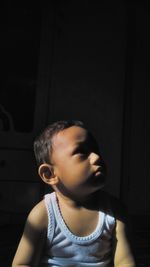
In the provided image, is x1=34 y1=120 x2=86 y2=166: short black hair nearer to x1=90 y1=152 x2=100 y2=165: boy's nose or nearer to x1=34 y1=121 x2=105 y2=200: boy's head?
x1=34 y1=121 x2=105 y2=200: boy's head

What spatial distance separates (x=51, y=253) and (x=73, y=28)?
3.17m

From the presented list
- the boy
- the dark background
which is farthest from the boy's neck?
the dark background

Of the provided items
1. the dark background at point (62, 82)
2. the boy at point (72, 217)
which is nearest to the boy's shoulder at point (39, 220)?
the boy at point (72, 217)

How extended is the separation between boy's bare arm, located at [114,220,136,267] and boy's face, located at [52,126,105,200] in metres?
0.13

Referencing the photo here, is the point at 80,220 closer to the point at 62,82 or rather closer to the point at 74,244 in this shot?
the point at 74,244

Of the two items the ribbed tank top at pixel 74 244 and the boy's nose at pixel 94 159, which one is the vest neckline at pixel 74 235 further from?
the boy's nose at pixel 94 159

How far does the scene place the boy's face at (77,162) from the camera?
1.11 metres

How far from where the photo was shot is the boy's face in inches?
43.6

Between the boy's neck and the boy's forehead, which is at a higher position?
the boy's forehead

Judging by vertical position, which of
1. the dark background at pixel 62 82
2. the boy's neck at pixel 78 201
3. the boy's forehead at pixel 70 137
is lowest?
the dark background at pixel 62 82

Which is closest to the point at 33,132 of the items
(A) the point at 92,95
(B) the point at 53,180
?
(A) the point at 92,95

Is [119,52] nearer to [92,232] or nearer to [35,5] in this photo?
[35,5]

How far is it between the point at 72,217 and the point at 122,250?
0.15 meters

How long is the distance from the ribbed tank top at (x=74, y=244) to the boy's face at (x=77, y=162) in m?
0.08
